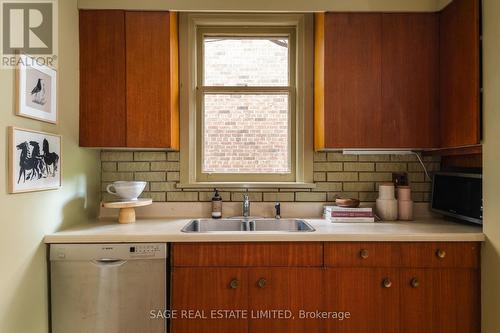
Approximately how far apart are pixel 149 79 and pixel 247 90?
738 millimetres

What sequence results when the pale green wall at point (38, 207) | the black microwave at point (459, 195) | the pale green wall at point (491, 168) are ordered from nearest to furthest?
the pale green wall at point (38, 207), the pale green wall at point (491, 168), the black microwave at point (459, 195)

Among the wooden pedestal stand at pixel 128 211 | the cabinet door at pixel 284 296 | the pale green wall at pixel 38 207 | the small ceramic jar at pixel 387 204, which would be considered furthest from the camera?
the small ceramic jar at pixel 387 204

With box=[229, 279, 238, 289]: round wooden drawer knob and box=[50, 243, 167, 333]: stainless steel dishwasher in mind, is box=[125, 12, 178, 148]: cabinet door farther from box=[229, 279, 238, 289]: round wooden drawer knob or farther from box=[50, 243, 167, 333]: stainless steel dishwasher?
box=[229, 279, 238, 289]: round wooden drawer knob

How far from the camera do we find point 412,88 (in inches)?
76.9

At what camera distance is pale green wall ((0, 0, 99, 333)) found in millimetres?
1356

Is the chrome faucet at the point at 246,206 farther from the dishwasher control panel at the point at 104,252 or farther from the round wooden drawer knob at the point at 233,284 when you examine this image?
the dishwasher control panel at the point at 104,252

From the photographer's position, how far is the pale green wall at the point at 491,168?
1.53 meters

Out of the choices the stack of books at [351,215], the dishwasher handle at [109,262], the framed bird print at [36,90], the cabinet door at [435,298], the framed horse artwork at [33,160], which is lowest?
the cabinet door at [435,298]

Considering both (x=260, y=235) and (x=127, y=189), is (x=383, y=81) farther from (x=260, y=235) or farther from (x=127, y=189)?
(x=127, y=189)

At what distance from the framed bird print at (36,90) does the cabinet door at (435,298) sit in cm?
219

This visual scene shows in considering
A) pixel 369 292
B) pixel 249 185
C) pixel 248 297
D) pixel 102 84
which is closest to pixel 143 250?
pixel 248 297

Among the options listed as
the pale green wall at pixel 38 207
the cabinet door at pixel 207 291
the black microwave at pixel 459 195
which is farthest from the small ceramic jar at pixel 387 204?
the pale green wall at pixel 38 207

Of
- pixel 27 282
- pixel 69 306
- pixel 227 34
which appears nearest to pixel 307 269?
pixel 69 306

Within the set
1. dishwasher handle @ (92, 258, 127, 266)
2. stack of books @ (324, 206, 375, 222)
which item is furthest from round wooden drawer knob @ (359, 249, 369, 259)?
dishwasher handle @ (92, 258, 127, 266)
